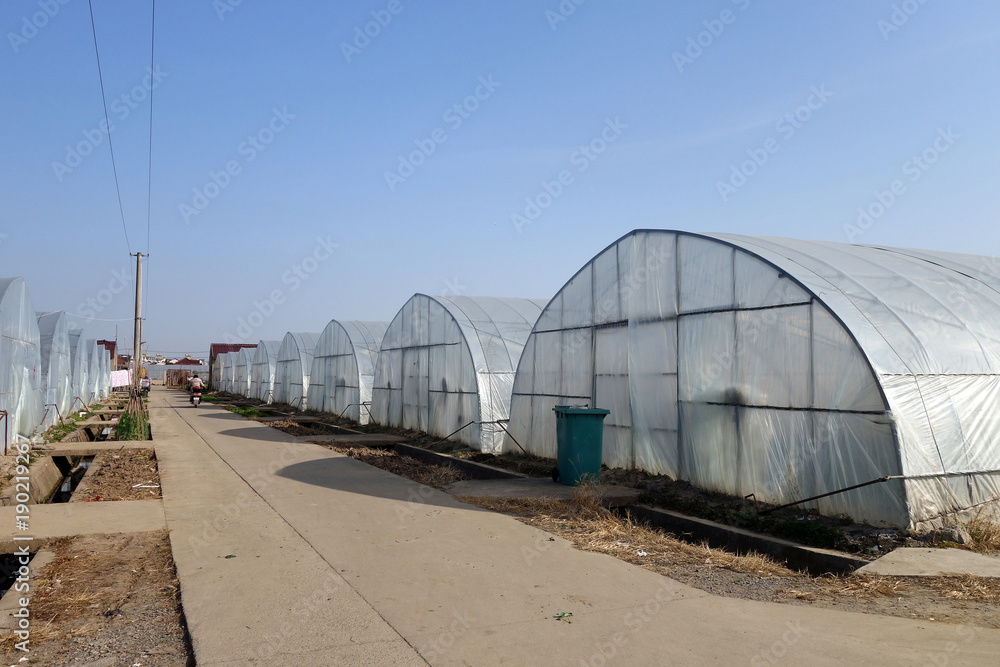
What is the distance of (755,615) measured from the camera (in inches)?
221

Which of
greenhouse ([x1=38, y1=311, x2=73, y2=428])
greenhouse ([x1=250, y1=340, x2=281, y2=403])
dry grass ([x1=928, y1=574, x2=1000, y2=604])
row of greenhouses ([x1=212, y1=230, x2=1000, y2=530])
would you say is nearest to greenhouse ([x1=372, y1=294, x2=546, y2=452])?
row of greenhouses ([x1=212, y1=230, x2=1000, y2=530])

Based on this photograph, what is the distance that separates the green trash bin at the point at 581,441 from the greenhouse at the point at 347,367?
48.7ft

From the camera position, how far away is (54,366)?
22844 millimetres

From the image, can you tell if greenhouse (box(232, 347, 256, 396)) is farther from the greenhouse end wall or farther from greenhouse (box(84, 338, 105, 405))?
the greenhouse end wall

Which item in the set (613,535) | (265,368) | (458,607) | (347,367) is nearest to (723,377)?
(613,535)

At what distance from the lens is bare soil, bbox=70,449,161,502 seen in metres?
11.2

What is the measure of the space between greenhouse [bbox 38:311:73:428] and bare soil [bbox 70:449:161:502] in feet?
17.9

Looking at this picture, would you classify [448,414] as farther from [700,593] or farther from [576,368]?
[700,593]

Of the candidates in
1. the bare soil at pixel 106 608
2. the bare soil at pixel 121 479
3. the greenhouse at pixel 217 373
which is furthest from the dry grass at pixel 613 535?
the greenhouse at pixel 217 373

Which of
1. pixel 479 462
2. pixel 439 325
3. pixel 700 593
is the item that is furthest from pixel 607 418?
pixel 439 325

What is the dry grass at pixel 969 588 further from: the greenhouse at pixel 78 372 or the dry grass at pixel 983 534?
the greenhouse at pixel 78 372

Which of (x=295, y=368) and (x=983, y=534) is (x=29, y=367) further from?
(x=983, y=534)

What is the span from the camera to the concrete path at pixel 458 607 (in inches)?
190

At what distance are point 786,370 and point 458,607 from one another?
5.47 m
